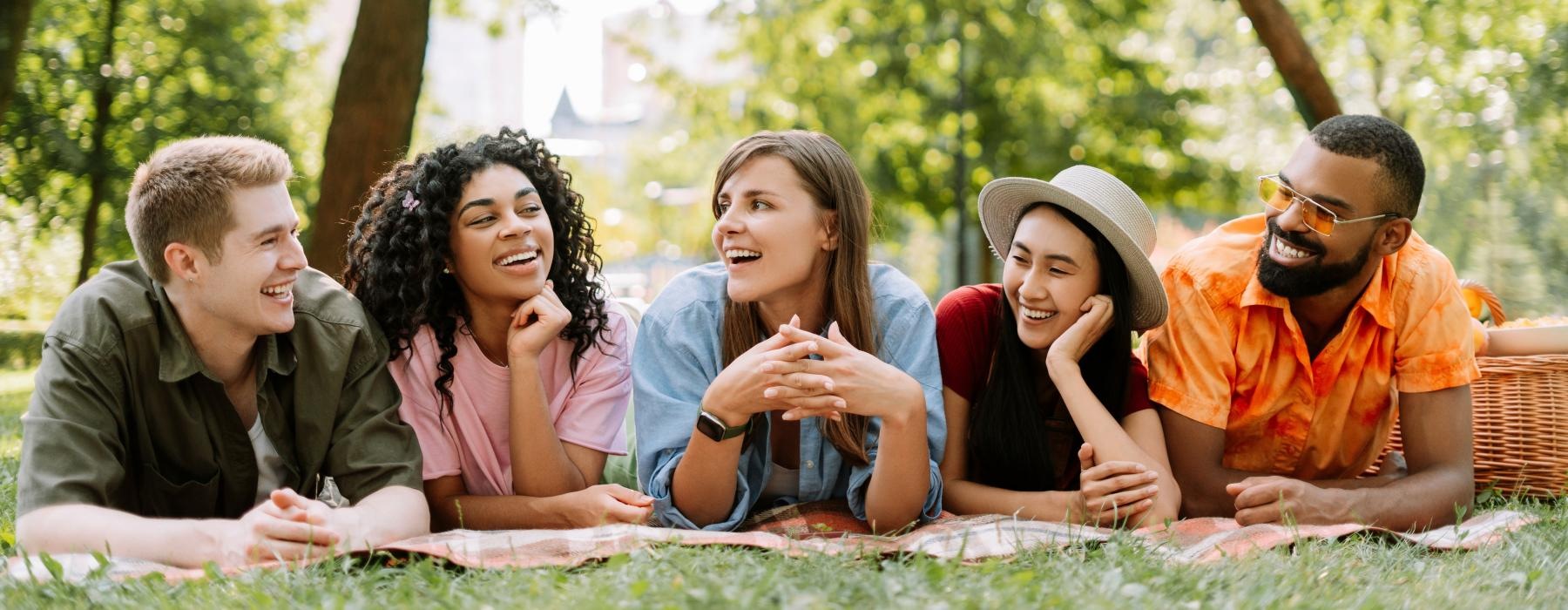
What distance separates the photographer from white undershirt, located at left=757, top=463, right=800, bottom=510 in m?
4.26

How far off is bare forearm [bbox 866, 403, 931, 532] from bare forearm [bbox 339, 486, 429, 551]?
1.41 meters

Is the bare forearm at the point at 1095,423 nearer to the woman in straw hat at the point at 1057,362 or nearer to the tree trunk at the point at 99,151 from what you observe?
the woman in straw hat at the point at 1057,362

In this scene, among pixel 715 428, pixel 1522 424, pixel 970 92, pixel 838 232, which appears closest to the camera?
pixel 715 428

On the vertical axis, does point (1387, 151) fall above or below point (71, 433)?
above

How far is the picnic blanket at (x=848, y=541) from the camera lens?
325cm

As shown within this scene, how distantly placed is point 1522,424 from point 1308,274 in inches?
55.0

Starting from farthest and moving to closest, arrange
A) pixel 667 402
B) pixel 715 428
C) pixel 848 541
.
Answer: pixel 667 402 → pixel 715 428 → pixel 848 541

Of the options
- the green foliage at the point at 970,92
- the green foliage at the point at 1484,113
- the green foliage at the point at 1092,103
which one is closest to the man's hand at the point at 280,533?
the green foliage at the point at 1484,113

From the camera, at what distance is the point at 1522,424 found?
16.0 feet

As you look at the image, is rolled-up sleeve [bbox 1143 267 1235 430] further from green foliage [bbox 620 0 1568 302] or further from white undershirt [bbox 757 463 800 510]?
green foliage [bbox 620 0 1568 302]

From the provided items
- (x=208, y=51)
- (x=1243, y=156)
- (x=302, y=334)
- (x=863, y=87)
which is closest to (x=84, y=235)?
(x=208, y=51)

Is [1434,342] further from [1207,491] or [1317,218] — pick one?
[1207,491]

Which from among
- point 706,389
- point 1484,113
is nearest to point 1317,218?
point 706,389

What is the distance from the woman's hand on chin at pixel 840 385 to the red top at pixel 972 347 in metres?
0.57
